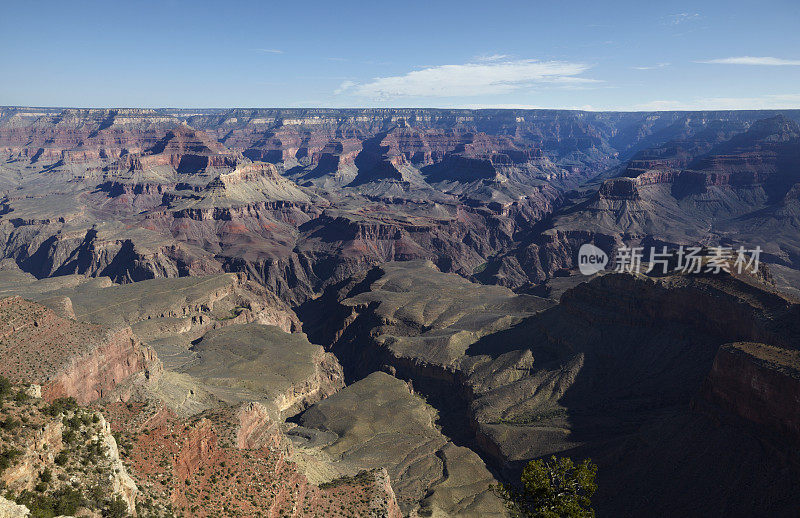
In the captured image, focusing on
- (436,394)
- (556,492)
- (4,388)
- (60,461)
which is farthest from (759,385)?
(4,388)

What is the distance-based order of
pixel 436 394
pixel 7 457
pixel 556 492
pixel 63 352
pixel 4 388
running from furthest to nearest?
pixel 436 394, pixel 63 352, pixel 556 492, pixel 4 388, pixel 7 457

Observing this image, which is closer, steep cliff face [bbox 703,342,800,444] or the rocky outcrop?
the rocky outcrop

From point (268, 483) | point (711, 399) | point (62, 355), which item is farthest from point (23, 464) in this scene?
point (711, 399)

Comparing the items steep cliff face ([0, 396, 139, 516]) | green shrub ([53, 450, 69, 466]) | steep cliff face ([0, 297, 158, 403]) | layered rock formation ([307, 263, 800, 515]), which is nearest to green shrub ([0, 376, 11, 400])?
steep cliff face ([0, 396, 139, 516])

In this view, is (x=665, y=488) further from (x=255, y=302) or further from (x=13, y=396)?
(x=255, y=302)

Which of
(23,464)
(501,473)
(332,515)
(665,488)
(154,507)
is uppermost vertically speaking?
(23,464)

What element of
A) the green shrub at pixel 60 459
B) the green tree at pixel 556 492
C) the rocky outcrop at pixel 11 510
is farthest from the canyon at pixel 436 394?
the green tree at pixel 556 492

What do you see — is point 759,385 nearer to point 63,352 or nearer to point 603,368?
point 603,368

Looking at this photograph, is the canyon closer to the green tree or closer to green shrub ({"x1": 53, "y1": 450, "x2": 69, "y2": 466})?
green shrub ({"x1": 53, "y1": 450, "x2": 69, "y2": 466})

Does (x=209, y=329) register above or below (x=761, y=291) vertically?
below

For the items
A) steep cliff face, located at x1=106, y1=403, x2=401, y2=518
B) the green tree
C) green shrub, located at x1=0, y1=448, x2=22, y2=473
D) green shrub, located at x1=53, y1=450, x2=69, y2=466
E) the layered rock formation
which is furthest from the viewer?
the layered rock formation

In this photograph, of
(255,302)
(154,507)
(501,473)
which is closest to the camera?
(154,507)
